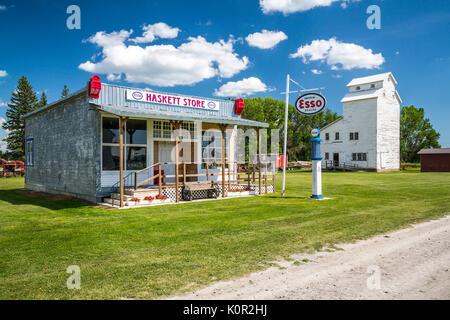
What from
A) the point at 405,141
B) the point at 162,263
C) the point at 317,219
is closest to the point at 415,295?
the point at 162,263

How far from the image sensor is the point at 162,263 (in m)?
4.96

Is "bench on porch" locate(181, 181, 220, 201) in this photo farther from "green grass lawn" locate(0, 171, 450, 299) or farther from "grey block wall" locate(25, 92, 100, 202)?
"grey block wall" locate(25, 92, 100, 202)

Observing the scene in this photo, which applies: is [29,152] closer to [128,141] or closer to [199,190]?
[128,141]

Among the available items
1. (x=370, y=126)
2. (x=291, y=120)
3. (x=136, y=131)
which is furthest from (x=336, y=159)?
(x=136, y=131)

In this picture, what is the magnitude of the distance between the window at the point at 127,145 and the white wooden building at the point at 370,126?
32.6 m

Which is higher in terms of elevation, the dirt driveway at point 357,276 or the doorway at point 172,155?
the doorway at point 172,155

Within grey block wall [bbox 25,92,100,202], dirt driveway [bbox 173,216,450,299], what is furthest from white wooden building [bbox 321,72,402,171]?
dirt driveway [bbox 173,216,450,299]

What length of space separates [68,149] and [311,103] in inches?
433

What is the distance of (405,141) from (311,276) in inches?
2820

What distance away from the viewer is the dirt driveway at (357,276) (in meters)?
3.77

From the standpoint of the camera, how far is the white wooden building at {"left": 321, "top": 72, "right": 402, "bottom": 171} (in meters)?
37.8

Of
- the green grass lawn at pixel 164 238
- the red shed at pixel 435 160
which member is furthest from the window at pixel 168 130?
the red shed at pixel 435 160

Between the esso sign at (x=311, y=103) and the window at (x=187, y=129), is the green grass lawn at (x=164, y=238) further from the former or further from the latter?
the window at (x=187, y=129)

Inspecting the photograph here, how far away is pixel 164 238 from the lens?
21.6ft
